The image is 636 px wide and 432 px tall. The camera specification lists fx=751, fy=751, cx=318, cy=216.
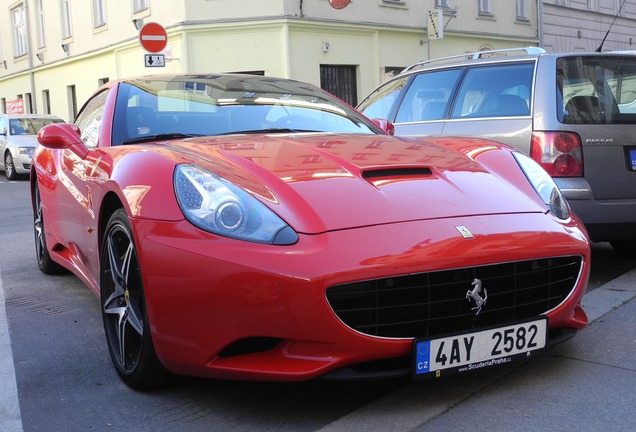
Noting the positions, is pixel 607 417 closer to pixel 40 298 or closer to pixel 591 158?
pixel 591 158

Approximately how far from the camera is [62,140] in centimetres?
389

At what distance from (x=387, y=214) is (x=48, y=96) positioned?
87.2 feet

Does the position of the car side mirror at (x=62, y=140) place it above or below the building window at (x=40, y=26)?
below

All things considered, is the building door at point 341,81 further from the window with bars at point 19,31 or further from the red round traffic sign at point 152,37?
the window with bars at point 19,31

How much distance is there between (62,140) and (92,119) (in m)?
0.50

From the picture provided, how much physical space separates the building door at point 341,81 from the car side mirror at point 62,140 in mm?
14551

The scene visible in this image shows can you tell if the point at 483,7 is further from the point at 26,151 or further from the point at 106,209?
the point at 106,209

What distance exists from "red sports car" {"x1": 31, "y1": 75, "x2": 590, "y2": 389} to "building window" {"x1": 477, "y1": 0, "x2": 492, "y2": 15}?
807 inches

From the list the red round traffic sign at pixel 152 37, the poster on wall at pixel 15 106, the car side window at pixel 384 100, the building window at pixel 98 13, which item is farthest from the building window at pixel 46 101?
the car side window at pixel 384 100

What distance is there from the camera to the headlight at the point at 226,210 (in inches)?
102

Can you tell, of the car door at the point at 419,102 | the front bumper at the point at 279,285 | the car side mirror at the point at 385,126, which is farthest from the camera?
the car door at the point at 419,102

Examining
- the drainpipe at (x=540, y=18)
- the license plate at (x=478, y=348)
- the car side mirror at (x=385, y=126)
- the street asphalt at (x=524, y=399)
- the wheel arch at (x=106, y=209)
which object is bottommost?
the street asphalt at (x=524, y=399)

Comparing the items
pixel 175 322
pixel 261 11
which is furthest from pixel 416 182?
pixel 261 11

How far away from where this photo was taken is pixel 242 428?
2650 mm
